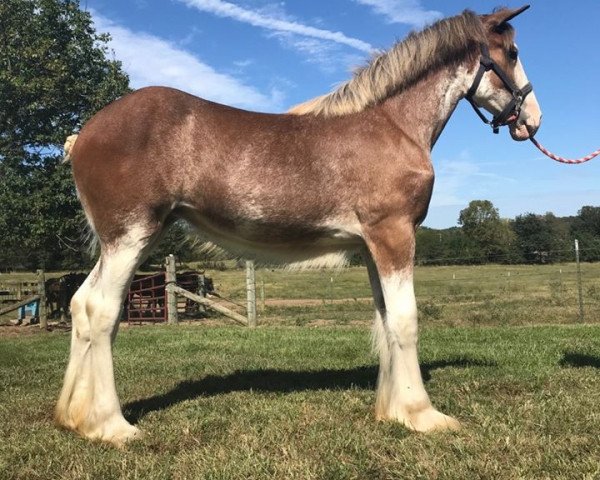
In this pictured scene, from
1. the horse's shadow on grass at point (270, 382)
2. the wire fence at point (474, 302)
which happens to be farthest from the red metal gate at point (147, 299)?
the horse's shadow on grass at point (270, 382)

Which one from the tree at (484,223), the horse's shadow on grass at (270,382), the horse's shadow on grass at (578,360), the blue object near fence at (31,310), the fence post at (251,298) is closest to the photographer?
the horse's shadow on grass at (270,382)

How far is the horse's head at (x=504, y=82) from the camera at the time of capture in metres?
4.38

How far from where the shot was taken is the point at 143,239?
3.88 meters

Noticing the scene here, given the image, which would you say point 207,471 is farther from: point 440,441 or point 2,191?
point 2,191

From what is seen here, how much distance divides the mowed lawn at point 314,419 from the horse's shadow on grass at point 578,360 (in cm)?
1

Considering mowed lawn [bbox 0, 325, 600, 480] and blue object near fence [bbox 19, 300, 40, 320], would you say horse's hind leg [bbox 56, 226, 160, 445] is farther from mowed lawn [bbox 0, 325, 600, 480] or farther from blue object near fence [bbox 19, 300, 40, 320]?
blue object near fence [bbox 19, 300, 40, 320]

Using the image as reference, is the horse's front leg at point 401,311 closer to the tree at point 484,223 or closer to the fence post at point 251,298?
the fence post at point 251,298

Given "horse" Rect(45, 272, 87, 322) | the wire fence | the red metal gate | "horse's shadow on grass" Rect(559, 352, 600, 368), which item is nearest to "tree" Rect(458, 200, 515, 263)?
the wire fence

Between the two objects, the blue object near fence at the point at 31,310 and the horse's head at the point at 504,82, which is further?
the blue object near fence at the point at 31,310

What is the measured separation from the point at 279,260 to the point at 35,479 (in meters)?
2.17

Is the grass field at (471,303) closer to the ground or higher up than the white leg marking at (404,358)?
closer to the ground

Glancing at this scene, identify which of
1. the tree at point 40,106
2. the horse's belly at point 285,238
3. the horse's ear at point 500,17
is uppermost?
the tree at point 40,106

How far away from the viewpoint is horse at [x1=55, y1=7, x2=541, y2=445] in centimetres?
384

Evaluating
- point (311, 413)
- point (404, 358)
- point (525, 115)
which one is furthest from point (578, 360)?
point (311, 413)
